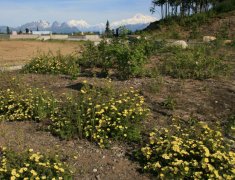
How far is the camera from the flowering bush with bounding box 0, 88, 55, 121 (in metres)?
6.82

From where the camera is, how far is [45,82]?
9.35 metres

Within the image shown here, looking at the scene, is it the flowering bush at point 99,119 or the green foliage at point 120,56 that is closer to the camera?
the flowering bush at point 99,119

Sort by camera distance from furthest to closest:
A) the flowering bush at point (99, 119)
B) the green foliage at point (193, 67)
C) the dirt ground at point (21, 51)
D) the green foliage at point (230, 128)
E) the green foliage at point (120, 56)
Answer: the dirt ground at point (21, 51) < the green foliage at point (193, 67) < the green foliage at point (120, 56) < the green foliage at point (230, 128) < the flowering bush at point (99, 119)

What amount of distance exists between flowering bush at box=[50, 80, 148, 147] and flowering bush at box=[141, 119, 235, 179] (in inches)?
21.3

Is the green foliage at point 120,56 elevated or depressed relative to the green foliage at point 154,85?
elevated

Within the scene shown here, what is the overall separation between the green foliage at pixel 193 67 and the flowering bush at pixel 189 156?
370cm

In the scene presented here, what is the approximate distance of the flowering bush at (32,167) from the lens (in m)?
4.55

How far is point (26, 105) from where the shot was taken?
23.3 ft

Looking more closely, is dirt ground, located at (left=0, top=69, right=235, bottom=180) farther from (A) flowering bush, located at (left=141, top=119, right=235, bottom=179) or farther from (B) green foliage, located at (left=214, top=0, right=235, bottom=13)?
(B) green foliage, located at (left=214, top=0, right=235, bottom=13)

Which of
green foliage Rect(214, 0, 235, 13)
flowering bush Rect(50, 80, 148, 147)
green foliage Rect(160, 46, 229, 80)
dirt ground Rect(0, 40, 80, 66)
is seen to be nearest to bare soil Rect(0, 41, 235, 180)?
flowering bush Rect(50, 80, 148, 147)

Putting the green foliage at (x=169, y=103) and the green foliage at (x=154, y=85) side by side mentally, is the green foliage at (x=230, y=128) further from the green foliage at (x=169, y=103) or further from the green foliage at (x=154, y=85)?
the green foliage at (x=154, y=85)

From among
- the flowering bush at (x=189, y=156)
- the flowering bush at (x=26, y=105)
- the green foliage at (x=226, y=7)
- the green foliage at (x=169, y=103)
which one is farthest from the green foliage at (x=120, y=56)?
the green foliage at (x=226, y=7)

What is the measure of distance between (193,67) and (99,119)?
4.41m

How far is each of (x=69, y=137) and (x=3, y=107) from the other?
214 centimetres
